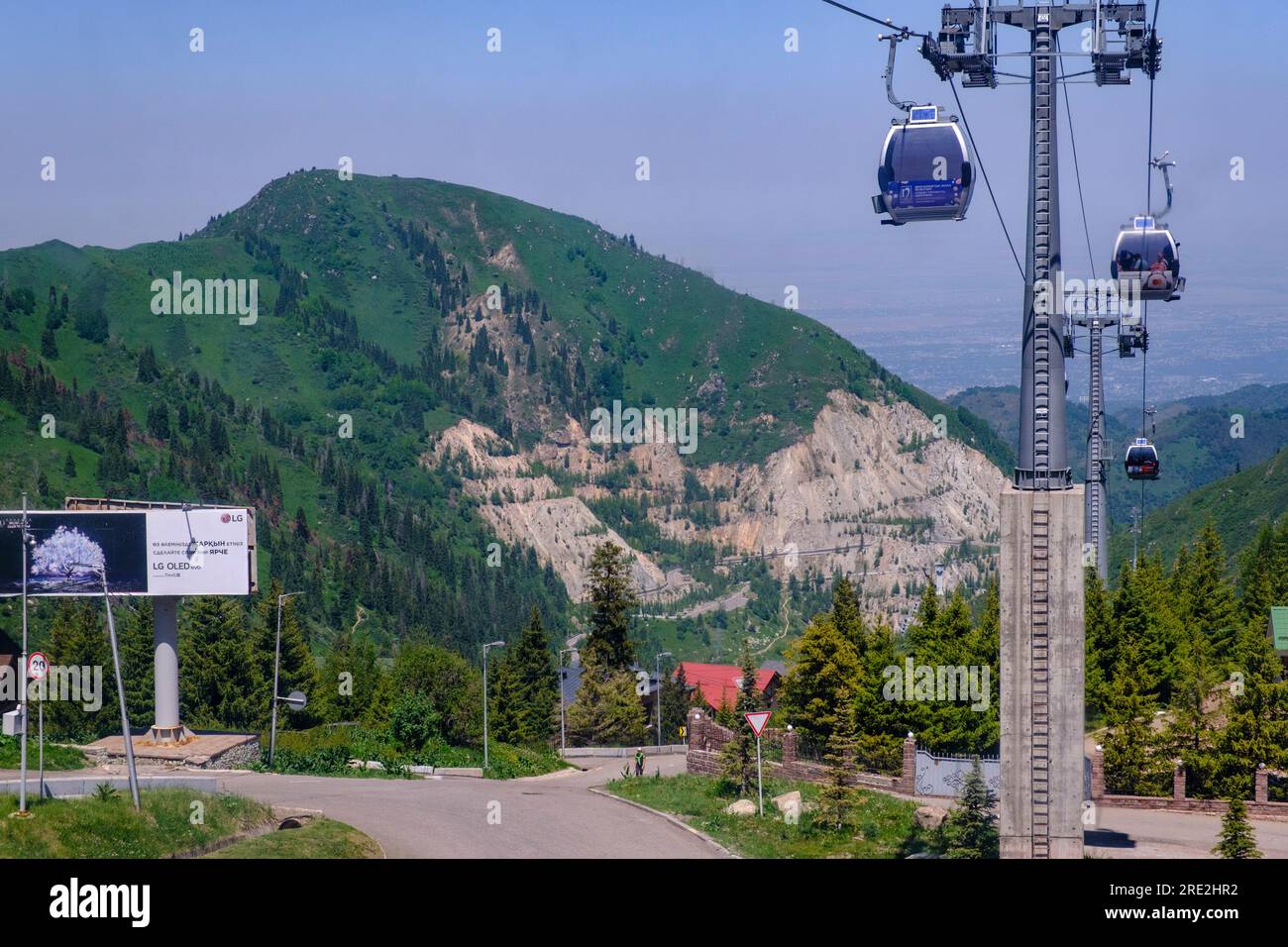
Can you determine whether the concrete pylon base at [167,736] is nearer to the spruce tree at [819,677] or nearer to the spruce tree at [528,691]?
the spruce tree at [819,677]

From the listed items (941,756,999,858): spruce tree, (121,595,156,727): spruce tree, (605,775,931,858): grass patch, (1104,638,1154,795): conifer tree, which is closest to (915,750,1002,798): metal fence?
(605,775,931,858): grass patch

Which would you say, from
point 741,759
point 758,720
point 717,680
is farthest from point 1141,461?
point 717,680

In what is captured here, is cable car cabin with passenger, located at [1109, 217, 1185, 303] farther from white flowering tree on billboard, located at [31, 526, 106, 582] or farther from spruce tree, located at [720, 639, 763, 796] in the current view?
white flowering tree on billboard, located at [31, 526, 106, 582]

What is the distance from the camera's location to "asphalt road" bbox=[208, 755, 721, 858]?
38719 millimetres

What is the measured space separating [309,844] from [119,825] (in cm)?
443

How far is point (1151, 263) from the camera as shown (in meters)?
47.0

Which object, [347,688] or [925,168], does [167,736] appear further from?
[925,168]

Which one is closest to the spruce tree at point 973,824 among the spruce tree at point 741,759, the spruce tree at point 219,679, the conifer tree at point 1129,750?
the spruce tree at point 741,759

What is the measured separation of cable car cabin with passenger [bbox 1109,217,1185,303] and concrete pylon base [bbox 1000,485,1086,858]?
75.6ft

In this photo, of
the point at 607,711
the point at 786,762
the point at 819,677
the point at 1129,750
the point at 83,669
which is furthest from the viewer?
the point at 607,711
